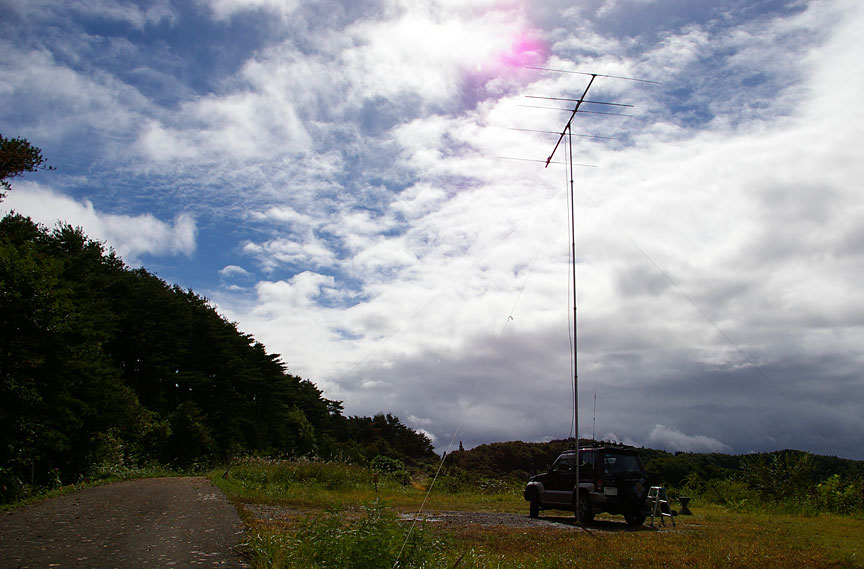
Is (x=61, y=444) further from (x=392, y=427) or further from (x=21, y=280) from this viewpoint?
(x=392, y=427)

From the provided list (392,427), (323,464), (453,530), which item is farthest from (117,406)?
(392,427)

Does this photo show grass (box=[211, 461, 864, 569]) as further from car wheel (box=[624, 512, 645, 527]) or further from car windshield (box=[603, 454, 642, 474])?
car windshield (box=[603, 454, 642, 474])

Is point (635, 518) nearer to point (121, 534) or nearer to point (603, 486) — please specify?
point (603, 486)

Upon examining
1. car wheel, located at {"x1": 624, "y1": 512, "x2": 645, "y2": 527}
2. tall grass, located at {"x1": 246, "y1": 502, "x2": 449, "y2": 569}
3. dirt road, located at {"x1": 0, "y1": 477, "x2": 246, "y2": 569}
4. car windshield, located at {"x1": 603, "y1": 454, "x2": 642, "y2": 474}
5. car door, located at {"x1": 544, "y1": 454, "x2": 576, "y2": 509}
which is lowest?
dirt road, located at {"x1": 0, "y1": 477, "x2": 246, "y2": 569}

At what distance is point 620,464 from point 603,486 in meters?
0.87

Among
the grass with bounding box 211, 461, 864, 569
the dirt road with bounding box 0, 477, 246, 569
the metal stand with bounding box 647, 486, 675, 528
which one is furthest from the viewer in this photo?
the metal stand with bounding box 647, 486, 675, 528

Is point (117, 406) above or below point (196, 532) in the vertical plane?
above

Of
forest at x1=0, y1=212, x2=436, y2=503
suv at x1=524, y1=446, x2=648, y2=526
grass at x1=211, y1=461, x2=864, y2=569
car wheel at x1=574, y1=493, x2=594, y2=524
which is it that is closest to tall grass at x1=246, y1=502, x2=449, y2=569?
grass at x1=211, y1=461, x2=864, y2=569

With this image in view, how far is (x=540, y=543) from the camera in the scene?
984 cm

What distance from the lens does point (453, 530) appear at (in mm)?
11195

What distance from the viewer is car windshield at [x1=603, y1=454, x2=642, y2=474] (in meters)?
14.4

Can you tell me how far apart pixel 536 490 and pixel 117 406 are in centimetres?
2290

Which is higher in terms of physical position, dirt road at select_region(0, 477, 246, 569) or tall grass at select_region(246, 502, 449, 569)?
tall grass at select_region(246, 502, 449, 569)

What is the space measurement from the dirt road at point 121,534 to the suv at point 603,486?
899 centimetres
